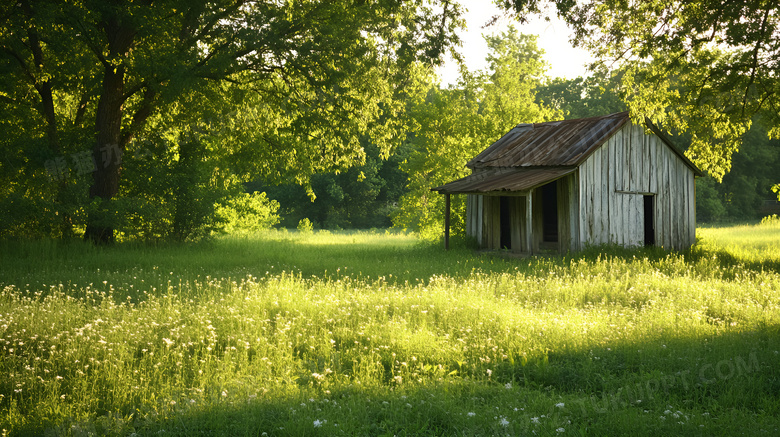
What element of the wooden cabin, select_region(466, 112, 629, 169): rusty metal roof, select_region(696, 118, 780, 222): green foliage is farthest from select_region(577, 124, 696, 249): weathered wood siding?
select_region(696, 118, 780, 222): green foliage

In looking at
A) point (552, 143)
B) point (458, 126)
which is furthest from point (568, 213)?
point (458, 126)

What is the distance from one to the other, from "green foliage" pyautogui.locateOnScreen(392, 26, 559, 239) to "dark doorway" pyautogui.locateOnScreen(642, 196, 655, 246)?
306 inches

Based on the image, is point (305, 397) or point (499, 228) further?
point (499, 228)

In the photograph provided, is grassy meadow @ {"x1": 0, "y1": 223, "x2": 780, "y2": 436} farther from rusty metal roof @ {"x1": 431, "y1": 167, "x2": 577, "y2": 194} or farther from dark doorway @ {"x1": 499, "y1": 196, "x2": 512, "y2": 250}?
dark doorway @ {"x1": 499, "y1": 196, "x2": 512, "y2": 250}

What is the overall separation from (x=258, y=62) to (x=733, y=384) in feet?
50.6

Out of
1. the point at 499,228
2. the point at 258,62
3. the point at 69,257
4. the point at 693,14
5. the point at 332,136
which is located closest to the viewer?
the point at 693,14

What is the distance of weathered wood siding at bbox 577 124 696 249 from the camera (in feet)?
61.9

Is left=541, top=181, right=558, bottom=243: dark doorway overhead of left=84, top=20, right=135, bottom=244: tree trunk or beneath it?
beneath

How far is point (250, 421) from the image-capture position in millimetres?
4652

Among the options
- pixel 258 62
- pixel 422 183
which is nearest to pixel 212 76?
pixel 258 62

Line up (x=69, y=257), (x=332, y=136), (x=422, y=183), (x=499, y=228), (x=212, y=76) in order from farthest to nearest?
1. (x=422, y=183)
2. (x=499, y=228)
3. (x=332, y=136)
4. (x=212, y=76)
5. (x=69, y=257)

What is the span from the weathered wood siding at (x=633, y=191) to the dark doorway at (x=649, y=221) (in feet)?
0.51

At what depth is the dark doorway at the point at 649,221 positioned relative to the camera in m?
20.9

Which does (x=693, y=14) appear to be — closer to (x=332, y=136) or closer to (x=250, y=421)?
(x=332, y=136)
